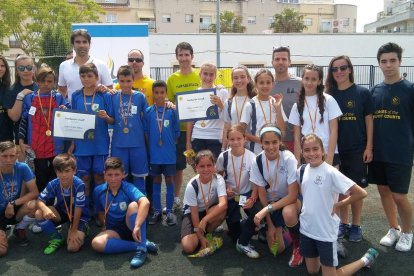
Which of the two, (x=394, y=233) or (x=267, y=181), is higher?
(x=267, y=181)

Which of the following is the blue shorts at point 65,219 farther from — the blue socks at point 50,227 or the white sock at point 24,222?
the white sock at point 24,222

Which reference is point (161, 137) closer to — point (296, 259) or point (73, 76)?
point (73, 76)

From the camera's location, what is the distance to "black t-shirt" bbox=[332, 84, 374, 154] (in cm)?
425

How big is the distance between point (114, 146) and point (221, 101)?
4.82 ft

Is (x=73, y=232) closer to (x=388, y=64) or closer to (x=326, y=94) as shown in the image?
(x=326, y=94)

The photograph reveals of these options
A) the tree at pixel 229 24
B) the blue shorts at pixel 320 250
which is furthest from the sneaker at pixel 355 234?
the tree at pixel 229 24

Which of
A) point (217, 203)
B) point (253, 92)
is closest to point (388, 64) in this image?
point (253, 92)

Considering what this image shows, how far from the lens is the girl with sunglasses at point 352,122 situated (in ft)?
13.9

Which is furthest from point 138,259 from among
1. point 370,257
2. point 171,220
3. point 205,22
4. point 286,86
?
point 205,22

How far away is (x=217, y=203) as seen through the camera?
4430 millimetres

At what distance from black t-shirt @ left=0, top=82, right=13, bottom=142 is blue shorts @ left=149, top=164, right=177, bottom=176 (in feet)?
6.66

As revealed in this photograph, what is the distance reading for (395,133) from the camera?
4191 millimetres

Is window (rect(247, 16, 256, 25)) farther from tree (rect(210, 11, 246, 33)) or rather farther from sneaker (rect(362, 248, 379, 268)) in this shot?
sneaker (rect(362, 248, 379, 268))

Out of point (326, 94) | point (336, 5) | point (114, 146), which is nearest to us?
point (326, 94)
